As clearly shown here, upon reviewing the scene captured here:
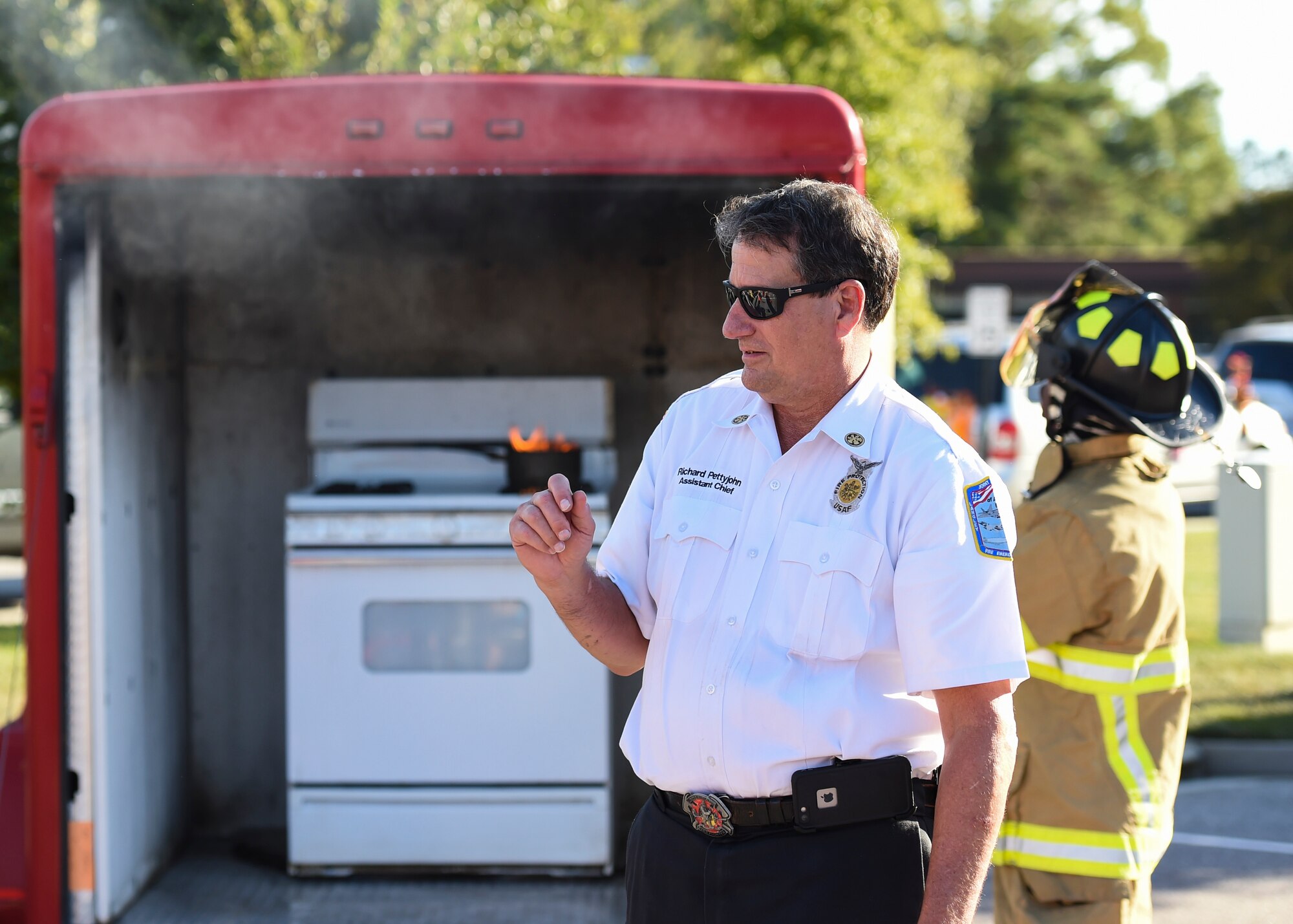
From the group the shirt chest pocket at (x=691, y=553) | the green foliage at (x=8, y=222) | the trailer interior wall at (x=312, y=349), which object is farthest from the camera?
the green foliage at (x=8, y=222)

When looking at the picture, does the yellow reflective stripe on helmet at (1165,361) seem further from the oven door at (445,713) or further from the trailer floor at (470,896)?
the trailer floor at (470,896)

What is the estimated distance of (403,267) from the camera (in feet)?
16.5

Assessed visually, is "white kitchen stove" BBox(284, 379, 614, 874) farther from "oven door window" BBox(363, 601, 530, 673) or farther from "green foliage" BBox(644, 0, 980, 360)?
"green foliage" BBox(644, 0, 980, 360)

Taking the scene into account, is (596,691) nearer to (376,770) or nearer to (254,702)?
(376,770)

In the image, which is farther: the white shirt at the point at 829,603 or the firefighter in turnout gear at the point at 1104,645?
the firefighter in turnout gear at the point at 1104,645

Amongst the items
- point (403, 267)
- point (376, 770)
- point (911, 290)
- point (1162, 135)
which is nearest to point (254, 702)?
point (376, 770)

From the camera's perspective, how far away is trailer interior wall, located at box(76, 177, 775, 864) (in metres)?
4.86

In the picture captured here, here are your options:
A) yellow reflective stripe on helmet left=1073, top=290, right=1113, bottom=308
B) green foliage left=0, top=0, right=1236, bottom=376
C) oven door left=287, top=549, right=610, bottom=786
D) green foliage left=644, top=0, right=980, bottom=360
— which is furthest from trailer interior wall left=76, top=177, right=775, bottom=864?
green foliage left=644, top=0, right=980, bottom=360

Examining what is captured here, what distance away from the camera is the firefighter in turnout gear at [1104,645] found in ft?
9.77

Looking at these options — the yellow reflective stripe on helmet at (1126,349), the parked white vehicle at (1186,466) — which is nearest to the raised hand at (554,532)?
the yellow reflective stripe on helmet at (1126,349)

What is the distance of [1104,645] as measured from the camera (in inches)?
120

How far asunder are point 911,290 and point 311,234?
7925 mm

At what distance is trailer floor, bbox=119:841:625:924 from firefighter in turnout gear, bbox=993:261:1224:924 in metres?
1.49

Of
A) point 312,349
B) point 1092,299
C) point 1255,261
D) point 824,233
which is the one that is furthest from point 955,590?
point 1255,261
